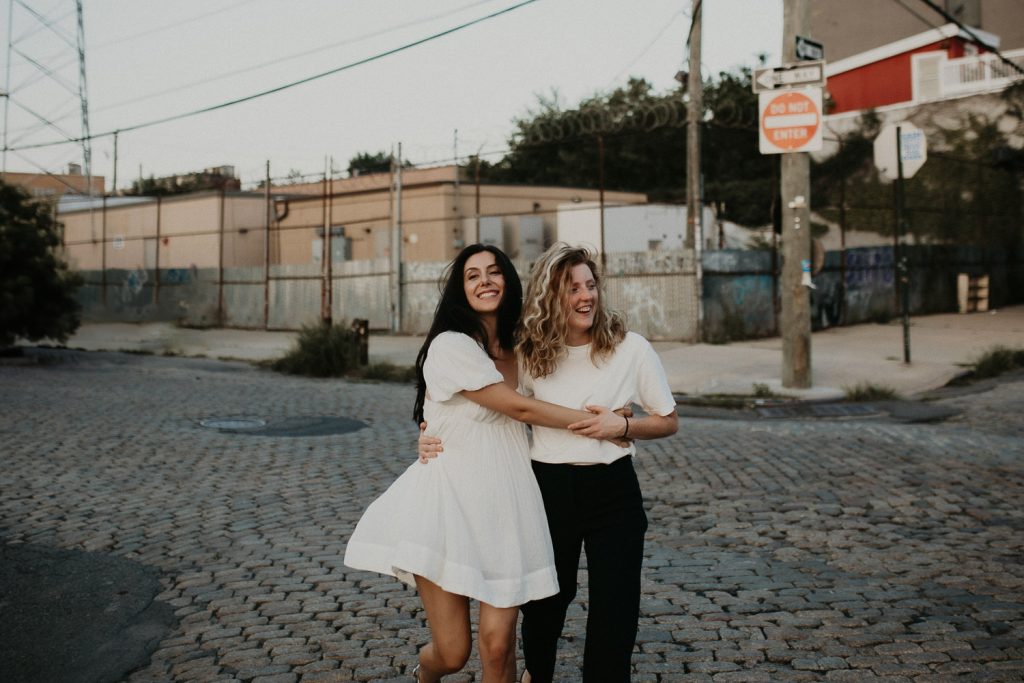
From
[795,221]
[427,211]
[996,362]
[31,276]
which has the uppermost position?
[427,211]

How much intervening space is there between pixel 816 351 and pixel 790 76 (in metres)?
6.51

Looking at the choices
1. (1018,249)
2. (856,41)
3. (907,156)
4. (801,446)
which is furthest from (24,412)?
(856,41)

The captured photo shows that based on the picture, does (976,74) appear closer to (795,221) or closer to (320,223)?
(795,221)

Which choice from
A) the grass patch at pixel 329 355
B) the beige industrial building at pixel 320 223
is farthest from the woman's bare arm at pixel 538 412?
the beige industrial building at pixel 320 223

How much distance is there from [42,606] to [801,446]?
6625 mm

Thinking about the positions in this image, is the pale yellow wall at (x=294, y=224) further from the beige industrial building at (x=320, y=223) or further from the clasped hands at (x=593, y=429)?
the clasped hands at (x=593, y=429)

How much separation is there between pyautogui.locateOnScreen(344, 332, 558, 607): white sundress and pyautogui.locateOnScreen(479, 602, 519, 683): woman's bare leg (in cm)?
6

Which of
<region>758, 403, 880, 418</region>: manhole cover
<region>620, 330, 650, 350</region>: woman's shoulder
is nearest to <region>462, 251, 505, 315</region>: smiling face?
<region>620, 330, 650, 350</region>: woman's shoulder

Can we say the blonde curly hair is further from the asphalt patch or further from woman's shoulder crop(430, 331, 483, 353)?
the asphalt patch

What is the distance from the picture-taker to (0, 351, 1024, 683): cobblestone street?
4.18 meters

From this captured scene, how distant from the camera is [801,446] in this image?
9.16m

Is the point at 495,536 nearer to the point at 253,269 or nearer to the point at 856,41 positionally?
the point at 253,269

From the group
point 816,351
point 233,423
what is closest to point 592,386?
point 233,423

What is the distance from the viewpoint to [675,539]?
6.04 m
